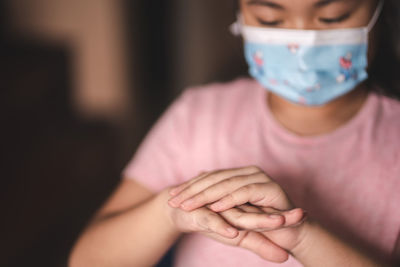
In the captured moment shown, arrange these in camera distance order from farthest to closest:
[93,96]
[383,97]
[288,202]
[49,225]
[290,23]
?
[93,96] < [49,225] < [383,97] < [290,23] < [288,202]

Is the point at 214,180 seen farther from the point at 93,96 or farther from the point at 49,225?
the point at 93,96

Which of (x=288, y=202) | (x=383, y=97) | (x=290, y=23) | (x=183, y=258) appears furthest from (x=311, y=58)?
(x=183, y=258)

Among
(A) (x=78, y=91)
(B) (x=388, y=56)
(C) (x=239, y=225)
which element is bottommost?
(A) (x=78, y=91)

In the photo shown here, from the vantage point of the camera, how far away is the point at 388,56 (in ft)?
3.80

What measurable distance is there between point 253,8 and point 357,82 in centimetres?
27

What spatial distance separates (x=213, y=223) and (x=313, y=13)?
0.46 m

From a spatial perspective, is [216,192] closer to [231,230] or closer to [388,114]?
[231,230]

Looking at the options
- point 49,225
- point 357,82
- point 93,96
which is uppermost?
point 357,82

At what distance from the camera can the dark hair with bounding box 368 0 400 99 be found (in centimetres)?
108

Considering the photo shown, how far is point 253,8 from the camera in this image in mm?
996

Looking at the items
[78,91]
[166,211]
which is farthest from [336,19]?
[78,91]

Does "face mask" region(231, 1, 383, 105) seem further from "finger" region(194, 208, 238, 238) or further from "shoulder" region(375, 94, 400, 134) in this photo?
"finger" region(194, 208, 238, 238)

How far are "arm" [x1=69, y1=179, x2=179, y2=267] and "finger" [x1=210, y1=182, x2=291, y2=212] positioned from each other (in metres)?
0.16

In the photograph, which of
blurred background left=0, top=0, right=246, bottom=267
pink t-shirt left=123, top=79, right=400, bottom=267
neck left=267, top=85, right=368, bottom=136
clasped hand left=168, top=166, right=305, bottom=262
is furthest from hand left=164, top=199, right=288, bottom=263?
blurred background left=0, top=0, right=246, bottom=267
